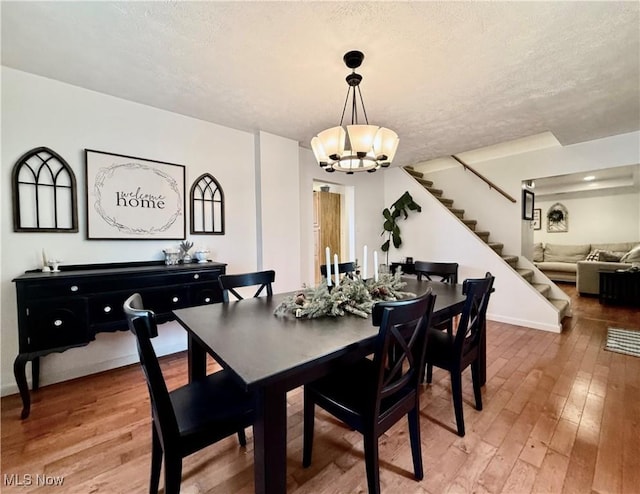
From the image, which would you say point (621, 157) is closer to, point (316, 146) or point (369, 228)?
point (369, 228)

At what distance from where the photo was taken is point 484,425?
174 cm

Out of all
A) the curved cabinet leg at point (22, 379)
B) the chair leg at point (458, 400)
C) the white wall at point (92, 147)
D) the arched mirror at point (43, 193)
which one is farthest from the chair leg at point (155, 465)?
the arched mirror at point (43, 193)

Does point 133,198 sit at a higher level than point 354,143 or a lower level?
lower

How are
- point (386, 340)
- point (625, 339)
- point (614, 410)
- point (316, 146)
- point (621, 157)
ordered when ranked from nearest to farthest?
point (386, 340) < point (614, 410) < point (316, 146) < point (625, 339) < point (621, 157)

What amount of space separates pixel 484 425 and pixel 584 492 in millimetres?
503

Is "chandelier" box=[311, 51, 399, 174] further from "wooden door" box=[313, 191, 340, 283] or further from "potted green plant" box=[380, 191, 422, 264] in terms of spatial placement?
"wooden door" box=[313, 191, 340, 283]

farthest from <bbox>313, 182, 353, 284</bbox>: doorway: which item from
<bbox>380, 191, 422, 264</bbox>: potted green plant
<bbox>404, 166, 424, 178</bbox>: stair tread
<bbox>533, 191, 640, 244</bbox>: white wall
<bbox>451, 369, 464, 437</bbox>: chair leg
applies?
<bbox>533, 191, 640, 244</bbox>: white wall

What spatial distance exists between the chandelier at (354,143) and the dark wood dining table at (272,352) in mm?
1095

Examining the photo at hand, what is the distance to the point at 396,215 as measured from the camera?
493cm

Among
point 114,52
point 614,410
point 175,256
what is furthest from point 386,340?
point 114,52

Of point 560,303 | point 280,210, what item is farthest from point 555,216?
point 280,210

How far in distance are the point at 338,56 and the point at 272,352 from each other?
1.93 metres

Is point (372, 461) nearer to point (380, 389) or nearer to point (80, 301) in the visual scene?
point (380, 389)

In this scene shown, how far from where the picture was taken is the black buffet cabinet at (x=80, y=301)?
183 cm
